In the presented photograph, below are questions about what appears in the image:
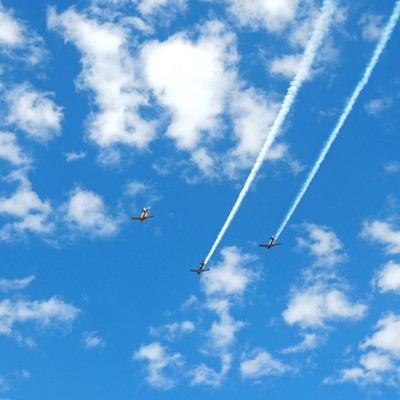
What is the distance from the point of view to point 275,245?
92.6 m

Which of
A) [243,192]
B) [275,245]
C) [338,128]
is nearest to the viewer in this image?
[338,128]

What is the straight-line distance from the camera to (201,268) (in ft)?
309

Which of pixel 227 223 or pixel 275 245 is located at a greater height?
pixel 275 245

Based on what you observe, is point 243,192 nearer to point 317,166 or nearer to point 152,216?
point 317,166

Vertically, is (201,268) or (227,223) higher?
(201,268)

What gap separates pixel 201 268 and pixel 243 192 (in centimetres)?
3241

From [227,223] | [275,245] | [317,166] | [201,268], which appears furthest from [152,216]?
[317,166]

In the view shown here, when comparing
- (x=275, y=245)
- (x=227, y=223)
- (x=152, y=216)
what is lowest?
(x=227, y=223)

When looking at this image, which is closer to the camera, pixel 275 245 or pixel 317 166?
pixel 317 166

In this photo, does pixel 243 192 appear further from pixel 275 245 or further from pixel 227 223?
pixel 275 245

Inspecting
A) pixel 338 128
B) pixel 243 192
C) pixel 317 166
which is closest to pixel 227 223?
pixel 243 192

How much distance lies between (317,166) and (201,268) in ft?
118

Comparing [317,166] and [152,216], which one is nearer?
[317,166]

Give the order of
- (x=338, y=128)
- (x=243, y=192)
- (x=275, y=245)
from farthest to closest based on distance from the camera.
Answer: (x=275, y=245) → (x=243, y=192) → (x=338, y=128)
